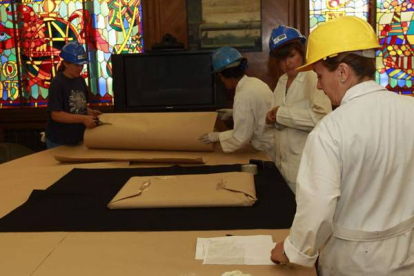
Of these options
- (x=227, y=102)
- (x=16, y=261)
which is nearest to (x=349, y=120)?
(x=16, y=261)

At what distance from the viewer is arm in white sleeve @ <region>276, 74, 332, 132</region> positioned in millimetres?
2266

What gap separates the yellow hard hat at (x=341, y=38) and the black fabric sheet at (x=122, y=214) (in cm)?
58

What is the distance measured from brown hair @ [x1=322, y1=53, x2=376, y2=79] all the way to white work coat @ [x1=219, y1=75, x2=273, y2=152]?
58.3 inches

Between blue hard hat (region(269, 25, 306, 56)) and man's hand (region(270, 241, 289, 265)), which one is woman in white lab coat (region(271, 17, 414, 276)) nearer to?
man's hand (region(270, 241, 289, 265))

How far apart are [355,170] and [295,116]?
1230 millimetres

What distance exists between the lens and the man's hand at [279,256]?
1165mm

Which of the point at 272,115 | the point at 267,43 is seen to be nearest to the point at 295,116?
the point at 272,115

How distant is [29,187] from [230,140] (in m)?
1.14

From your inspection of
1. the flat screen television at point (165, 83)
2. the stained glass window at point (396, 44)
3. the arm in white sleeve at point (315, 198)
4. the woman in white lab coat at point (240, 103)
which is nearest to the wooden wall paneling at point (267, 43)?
the flat screen television at point (165, 83)

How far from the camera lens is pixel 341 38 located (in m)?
1.16

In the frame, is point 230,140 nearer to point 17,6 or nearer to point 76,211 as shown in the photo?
point 76,211

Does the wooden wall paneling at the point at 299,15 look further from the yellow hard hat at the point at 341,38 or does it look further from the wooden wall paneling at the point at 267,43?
the yellow hard hat at the point at 341,38

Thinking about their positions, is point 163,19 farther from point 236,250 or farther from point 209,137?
point 236,250

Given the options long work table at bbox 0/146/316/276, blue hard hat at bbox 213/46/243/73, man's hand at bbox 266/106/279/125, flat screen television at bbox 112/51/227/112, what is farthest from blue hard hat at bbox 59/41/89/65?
flat screen television at bbox 112/51/227/112
